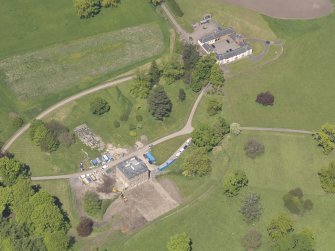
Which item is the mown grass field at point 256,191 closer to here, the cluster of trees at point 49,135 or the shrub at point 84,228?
the shrub at point 84,228

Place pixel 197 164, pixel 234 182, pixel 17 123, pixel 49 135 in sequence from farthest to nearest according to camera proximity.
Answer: pixel 17 123, pixel 49 135, pixel 197 164, pixel 234 182

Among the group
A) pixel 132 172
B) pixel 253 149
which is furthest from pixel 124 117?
pixel 253 149

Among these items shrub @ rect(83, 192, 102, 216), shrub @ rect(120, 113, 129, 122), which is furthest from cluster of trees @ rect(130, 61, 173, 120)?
shrub @ rect(83, 192, 102, 216)

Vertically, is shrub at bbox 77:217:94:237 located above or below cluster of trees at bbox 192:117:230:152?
below

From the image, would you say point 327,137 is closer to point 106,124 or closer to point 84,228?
point 106,124

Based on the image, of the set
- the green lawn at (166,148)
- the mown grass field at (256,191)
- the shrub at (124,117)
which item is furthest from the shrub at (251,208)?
the shrub at (124,117)

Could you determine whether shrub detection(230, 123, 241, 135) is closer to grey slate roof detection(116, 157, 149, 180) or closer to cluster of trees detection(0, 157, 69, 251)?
grey slate roof detection(116, 157, 149, 180)
